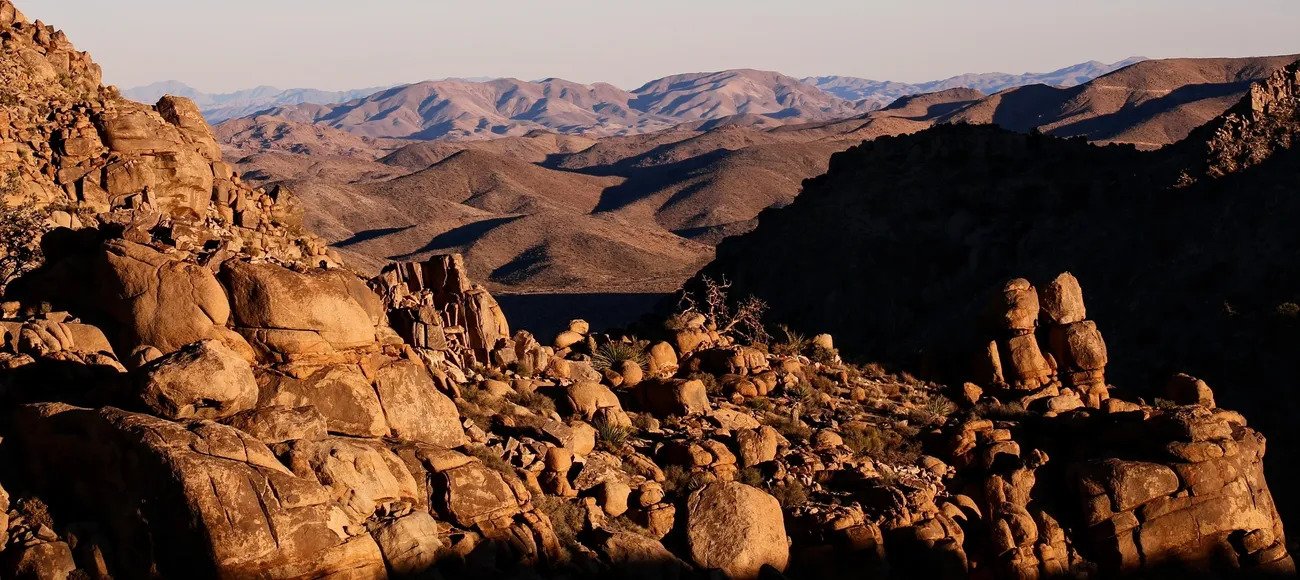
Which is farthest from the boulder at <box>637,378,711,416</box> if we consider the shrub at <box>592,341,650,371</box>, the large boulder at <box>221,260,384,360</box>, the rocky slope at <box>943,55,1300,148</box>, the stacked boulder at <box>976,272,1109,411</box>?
the rocky slope at <box>943,55,1300,148</box>

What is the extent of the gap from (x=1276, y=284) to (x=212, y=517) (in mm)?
Result: 32176

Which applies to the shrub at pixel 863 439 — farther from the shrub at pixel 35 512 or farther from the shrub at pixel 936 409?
the shrub at pixel 35 512

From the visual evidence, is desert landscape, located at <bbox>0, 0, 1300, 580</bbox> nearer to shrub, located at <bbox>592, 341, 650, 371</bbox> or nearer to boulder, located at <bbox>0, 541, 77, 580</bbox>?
boulder, located at <bbox>0, 541, 77, 580</bbox>

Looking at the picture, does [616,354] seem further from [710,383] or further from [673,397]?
[673,397]

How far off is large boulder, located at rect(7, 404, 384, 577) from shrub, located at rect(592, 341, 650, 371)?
31.2 feet

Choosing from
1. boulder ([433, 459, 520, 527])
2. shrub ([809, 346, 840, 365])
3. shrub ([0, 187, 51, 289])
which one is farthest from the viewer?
shrub ([809, 346, 840, 365])

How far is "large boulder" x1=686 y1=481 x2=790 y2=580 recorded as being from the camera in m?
13.5

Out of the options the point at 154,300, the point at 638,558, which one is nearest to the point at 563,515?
the point at 638,558

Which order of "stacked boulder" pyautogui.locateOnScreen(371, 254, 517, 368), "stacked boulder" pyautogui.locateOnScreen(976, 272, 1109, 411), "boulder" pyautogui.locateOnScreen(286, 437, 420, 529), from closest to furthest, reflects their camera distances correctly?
"boulder" pyautogui.locateOnScreen(286, 437, 420, 529) → "stacked boulder" pyautogui.locateOnScreen(371, 254, 517, 368) → "stacked boulder" pyautogui.locateOnScreen(976, 272, 1109, 411)

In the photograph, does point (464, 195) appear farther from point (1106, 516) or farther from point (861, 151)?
point (1106, 516)

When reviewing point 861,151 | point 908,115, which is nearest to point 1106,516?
point 861,151

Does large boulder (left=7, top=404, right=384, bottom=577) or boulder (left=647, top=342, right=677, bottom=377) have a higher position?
large boulder (left=7, top=404, right=384, bottom=577)

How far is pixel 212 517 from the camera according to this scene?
9320 millimetres

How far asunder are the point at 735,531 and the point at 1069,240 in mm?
30490
